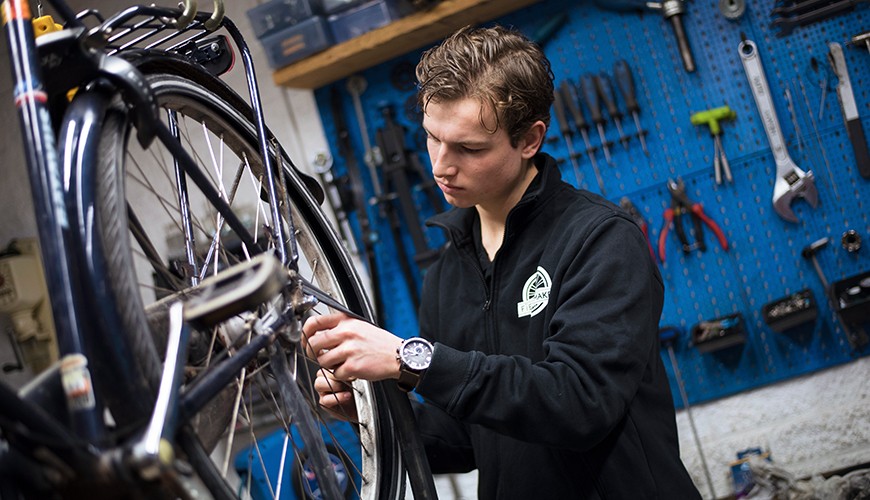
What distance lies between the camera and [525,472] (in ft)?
4.68

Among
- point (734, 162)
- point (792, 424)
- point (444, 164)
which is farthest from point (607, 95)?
point (444, 164)

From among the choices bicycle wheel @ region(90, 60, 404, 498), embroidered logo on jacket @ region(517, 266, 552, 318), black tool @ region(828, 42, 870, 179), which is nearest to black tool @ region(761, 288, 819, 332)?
black tool @ region(828, 42, 870, 179)

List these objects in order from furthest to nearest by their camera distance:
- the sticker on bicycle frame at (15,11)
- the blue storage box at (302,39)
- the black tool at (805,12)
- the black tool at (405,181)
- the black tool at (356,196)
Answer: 1. the black tool at (356,196)
2. the black tool at (405,181)
3. the blue storage box at (302,39)
4. the black tool at (805,12)
5. the sticker on bicycle frame at (15,11)

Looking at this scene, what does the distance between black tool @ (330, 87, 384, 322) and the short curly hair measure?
5.05 feet

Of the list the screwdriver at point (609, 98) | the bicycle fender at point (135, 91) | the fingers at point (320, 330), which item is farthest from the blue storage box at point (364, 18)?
the bicycle fender at point (135, 91)

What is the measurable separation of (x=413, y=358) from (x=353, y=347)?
9 cm

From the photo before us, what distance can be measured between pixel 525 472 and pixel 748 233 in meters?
1.61

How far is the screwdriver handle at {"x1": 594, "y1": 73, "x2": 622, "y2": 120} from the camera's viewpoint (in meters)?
2.73

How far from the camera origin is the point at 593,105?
9.01 feet

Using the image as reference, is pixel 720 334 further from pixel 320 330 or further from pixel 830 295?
pixel 320 330

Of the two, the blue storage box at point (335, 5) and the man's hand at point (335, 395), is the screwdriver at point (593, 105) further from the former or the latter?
the man's hand at point (335, 395)

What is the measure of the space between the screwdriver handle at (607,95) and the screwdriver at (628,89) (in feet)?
0.11

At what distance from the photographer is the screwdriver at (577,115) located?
2.76 meters

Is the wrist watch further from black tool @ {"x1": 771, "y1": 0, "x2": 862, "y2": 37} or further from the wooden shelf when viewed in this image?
black tool @ {"x1": 771, "y1": 0, "x2": 862, "y2": 37}
